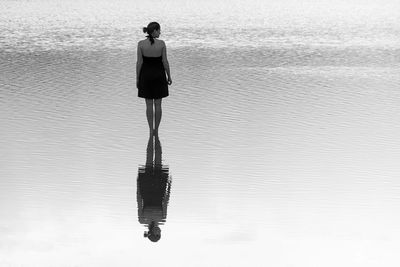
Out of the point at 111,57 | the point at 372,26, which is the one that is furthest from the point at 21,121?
the point at 372,26

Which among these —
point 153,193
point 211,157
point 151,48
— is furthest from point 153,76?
point 153,193

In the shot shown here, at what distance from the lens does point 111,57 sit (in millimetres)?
24891

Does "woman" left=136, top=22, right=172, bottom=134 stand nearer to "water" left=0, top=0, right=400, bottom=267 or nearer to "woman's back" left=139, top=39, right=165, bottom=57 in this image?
"woman's back" left=139, top=39, right=165, bottom=57

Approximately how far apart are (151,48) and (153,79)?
14.2 inches

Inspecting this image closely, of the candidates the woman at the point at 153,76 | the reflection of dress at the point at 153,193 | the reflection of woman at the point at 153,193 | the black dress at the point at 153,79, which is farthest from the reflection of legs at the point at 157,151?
the black dress at the point at 153,79

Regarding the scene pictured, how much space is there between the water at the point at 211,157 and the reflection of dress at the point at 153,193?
3.0 inches

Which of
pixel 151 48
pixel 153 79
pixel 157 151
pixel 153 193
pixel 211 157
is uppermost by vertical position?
pixel 151 48

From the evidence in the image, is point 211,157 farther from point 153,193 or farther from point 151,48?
point 151,48

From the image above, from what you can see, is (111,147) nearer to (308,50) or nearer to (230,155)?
(230,155)

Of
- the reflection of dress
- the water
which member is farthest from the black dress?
the reflection of dress

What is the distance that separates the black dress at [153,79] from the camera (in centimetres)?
1449

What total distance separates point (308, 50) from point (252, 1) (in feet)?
90.4

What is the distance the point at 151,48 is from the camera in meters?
14.4

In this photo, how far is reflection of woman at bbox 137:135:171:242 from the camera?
375 inches
